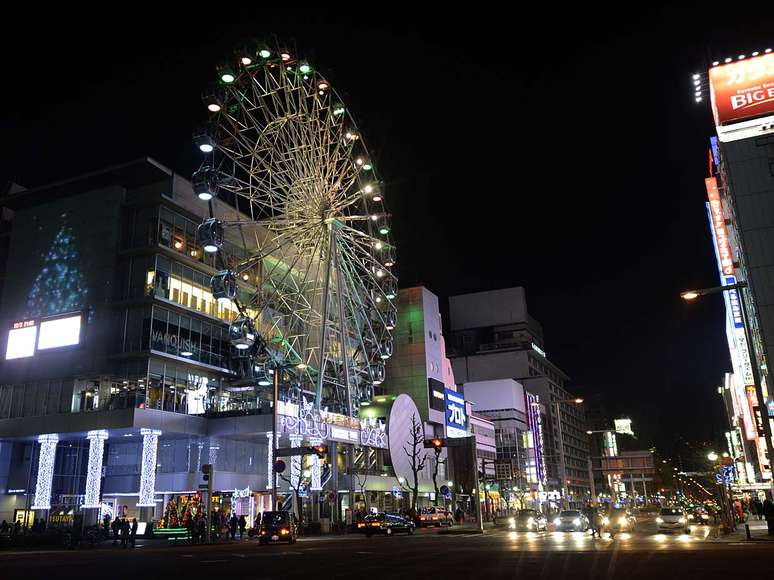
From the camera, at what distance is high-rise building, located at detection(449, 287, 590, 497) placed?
147375mm

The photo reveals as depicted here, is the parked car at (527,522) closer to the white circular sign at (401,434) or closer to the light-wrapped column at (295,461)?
the light-wrapped column at (295,461)

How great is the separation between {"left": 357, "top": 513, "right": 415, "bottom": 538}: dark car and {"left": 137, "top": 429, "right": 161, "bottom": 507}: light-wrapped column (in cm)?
1674

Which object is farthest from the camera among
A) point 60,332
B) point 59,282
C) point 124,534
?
point 59,282

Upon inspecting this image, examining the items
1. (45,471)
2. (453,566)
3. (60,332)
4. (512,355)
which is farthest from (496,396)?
(453,566)

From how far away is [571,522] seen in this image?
44.0 meters

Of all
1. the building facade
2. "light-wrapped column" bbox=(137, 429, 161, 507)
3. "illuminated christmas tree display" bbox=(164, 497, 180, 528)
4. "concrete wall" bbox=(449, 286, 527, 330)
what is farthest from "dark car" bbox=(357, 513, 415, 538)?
"concrete wall" bbox=(449, 286, 527, 330)

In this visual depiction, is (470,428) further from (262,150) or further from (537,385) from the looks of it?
(262,150)

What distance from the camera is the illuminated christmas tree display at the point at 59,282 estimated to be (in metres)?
58.2

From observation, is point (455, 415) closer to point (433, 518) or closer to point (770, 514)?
point (433, 518)

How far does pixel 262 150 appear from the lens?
49969 mm

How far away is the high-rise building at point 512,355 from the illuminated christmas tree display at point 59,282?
3942 inches

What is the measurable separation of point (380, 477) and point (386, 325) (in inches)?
769

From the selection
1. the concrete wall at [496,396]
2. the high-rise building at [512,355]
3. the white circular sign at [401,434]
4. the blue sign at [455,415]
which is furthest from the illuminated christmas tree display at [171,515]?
the high-rise building at [512,355]

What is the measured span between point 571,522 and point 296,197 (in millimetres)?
31317
